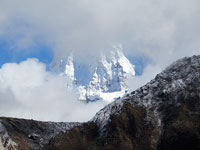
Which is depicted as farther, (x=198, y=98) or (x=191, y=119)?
(x=198, y=98)

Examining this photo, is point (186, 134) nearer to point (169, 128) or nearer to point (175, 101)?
point (169, 128)

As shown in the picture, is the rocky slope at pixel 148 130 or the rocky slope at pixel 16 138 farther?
the rocky slope at pixel 148 130

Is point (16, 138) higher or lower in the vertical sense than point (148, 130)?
lower

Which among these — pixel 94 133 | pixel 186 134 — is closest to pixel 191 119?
pixel 186 134

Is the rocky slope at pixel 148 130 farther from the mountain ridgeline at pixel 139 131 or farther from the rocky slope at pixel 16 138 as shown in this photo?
the rocky slope at pixel 16 138

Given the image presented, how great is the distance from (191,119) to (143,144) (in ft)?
91.9

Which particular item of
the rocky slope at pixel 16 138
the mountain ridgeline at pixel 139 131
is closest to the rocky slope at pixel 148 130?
the mountain ridgeline at pixel 139 131

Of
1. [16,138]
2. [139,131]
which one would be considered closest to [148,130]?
[139,131]

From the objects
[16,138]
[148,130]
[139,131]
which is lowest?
[16,138]

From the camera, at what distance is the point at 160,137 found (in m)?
176

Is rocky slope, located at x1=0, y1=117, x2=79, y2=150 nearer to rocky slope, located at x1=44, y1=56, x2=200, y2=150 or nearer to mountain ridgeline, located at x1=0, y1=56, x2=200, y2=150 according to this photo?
mountain ridgeline, located at x1=0, y1=56, x2=200, y2=150

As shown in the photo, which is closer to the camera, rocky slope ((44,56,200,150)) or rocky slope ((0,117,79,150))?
rocky slope ((0,117,79,150))

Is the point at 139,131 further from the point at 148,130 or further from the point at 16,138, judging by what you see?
the point at 16,138

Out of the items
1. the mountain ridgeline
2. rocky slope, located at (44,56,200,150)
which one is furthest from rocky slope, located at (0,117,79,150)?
rocky slope, located at (44,56,200,150)
